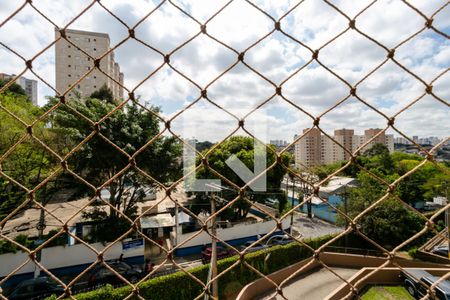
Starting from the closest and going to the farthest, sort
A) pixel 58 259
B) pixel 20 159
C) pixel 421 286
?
pixel 421 286 → pixel 58 259 → pixel 20 159

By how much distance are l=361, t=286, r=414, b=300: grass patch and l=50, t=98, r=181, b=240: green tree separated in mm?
4904

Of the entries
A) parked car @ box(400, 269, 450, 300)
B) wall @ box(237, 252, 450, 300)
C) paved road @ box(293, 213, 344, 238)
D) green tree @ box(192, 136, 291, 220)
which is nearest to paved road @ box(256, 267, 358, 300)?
wall @ box(237, 252, 450, 300)

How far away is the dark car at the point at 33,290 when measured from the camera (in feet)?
17.6

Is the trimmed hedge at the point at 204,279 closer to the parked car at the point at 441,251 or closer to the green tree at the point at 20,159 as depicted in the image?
the green tree at the point at 20,159

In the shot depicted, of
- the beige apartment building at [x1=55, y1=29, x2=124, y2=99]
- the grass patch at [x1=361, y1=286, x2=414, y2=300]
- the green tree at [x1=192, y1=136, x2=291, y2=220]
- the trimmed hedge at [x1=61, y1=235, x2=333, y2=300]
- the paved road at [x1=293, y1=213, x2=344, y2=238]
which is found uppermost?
the beige apartment building at [x1=55, y1=29, x2=124, y2=99]

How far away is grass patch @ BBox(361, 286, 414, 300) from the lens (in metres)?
5.71

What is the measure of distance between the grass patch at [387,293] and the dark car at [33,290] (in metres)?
5.88

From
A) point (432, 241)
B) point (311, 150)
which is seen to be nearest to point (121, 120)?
point (432, 241)

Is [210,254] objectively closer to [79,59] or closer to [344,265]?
[344,265]

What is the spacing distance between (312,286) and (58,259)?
583 cm

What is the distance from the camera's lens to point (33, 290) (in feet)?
18.1

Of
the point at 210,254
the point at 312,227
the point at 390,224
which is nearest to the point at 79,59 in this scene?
the point at 210,254

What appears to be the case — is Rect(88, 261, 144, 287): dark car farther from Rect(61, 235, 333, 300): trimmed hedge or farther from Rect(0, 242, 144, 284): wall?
Rect(61, 235, 333, 300): trimmed hedge

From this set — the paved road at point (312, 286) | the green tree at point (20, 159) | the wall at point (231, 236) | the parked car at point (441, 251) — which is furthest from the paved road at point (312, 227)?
the green tree at point (20, 159)
